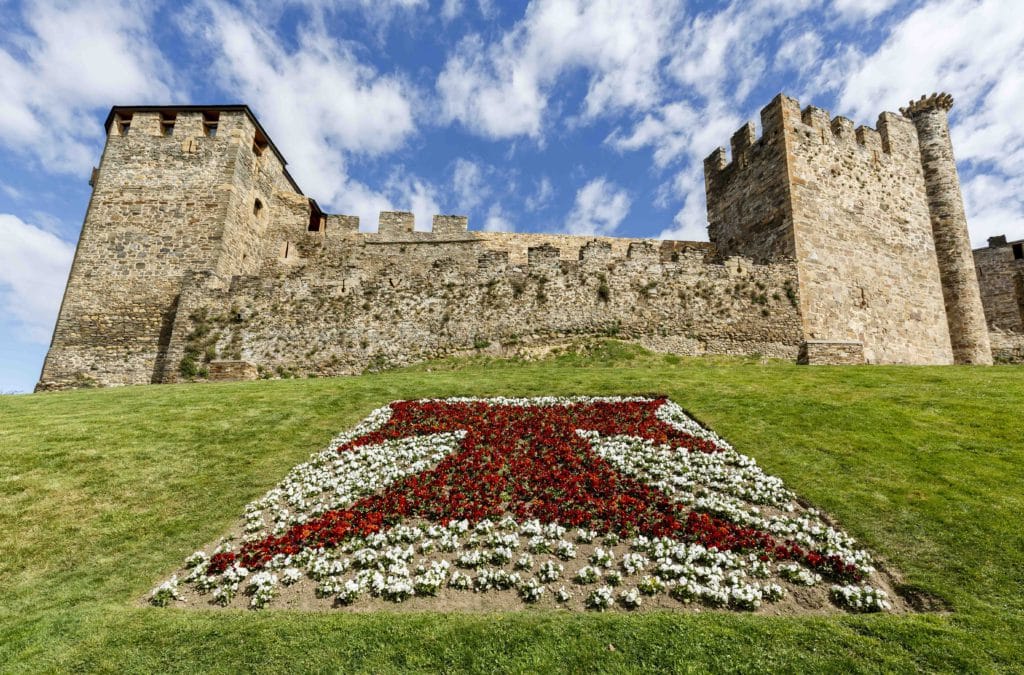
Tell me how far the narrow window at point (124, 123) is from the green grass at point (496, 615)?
67.2 feet

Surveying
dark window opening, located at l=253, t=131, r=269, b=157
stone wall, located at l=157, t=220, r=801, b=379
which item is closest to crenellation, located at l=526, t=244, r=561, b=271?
stone wall, located at l=157, t=220, r=801, b=379

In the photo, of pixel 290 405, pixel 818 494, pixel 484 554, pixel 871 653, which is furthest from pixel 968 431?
pixel 290 405

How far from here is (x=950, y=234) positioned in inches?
1146

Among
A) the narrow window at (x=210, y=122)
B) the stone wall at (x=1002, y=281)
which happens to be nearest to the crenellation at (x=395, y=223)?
the narrow window at (x=210, y=122)

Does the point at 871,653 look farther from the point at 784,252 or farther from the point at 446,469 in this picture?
the point at 784,252

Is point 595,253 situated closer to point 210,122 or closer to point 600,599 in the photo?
point 600,599

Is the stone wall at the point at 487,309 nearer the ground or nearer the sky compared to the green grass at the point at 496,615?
nearer the sky

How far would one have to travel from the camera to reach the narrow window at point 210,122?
3055 centimetres

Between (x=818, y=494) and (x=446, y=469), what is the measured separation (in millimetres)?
6804

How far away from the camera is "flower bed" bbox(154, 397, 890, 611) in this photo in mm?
6840

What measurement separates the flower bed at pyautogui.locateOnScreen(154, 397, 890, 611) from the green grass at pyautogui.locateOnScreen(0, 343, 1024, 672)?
55 cm

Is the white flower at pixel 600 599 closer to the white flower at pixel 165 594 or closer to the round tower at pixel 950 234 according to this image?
the white flower at pixel 165 594

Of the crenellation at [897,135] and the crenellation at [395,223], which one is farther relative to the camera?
the crenellation at [395,223]

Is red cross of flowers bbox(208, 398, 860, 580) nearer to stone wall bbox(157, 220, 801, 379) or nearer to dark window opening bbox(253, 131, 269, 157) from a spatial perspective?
stone wall bbox(157, 220, 801, 379)
